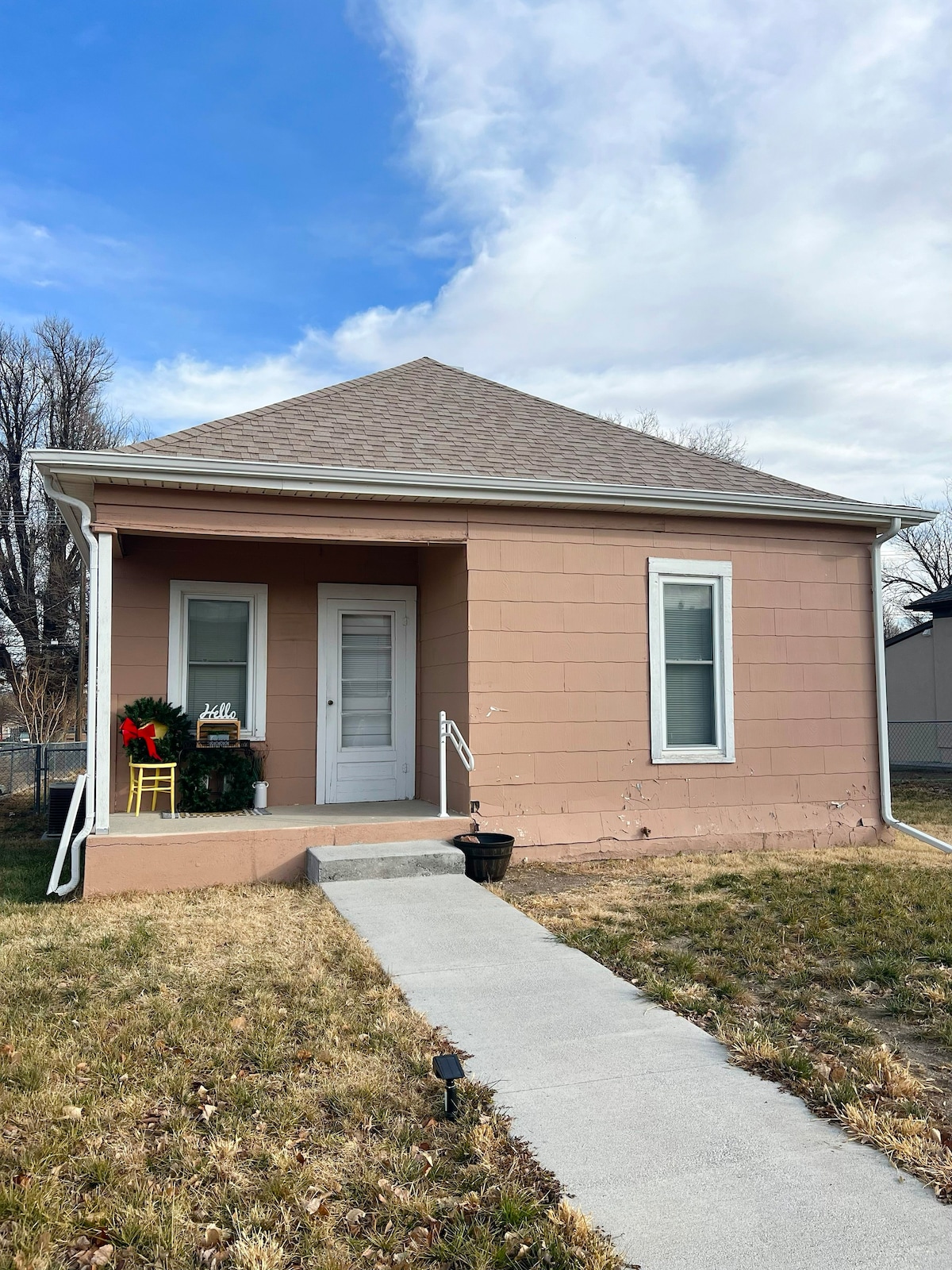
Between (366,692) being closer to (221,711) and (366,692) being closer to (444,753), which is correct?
(221,711)

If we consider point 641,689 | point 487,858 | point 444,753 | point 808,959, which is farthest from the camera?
point 641,689

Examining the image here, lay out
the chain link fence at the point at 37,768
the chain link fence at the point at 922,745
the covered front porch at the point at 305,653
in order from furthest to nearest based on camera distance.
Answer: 1. the chain link fence at the point at 922,745
2. the chain link fence at the point at 37,768
3. the covered front porch at the point at 305,653

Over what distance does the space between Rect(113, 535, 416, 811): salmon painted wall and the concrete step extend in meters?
1.79

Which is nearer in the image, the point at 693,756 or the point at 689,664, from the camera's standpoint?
the point at 693,756

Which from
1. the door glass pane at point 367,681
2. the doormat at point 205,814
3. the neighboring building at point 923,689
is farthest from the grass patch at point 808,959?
the neighboring building at point 923,689

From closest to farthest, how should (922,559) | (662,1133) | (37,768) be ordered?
(662,1133) → (37,768) → (922,559)

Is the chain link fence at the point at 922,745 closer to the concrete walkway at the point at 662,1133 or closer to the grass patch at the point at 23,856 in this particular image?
the grass patch at the point at 23,856

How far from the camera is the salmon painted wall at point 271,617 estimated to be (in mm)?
8234

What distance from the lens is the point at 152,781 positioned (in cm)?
817

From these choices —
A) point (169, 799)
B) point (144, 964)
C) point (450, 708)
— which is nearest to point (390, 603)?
point (450, 708)

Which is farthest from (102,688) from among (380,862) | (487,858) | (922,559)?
(922,559)

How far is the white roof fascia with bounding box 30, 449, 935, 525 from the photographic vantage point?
6.66 metres

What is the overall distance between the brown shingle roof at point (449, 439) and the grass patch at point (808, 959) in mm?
3494

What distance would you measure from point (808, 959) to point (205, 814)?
5.19 metres
